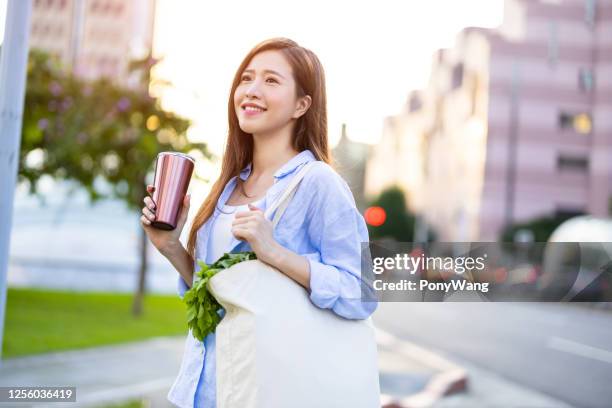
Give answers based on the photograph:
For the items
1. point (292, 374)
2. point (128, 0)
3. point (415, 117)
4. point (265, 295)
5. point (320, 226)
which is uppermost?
point (128, 0)

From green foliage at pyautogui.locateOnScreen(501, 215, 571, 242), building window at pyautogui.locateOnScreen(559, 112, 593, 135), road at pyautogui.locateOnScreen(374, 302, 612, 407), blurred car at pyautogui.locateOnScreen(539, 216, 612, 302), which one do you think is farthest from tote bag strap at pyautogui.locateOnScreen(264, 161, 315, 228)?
building window at pyautogui.locateOnScreen(559, 112, 593, 135)

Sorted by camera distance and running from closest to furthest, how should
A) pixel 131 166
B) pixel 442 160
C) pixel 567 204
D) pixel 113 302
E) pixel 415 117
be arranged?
pixel 131 166, pixel 113 302, pixel 567 204, pixel 442 160, pixel 415 117

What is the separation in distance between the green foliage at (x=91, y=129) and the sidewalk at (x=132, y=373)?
2.57 metres

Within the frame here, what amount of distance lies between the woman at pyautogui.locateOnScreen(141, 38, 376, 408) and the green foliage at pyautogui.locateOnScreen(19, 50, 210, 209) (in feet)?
23.3

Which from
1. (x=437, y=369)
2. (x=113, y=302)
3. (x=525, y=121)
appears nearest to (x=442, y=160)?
(x=525, y=121)

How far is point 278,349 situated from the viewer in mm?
1470

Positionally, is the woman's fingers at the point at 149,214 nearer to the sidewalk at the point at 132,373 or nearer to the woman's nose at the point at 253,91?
the woman's nose at the point at 253,91

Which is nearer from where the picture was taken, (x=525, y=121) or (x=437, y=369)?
(x=437, y=369)

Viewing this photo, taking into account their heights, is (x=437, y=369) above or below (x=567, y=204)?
below

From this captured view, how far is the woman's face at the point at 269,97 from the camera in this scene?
177 centimetres

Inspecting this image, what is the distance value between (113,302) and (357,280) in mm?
13599

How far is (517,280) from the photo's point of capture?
2008mm

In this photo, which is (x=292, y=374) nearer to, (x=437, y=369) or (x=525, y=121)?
(x=437, y=369)

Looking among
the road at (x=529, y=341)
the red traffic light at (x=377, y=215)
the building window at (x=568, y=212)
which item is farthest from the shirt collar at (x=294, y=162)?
the red traffic light at (x=377, y=215)
